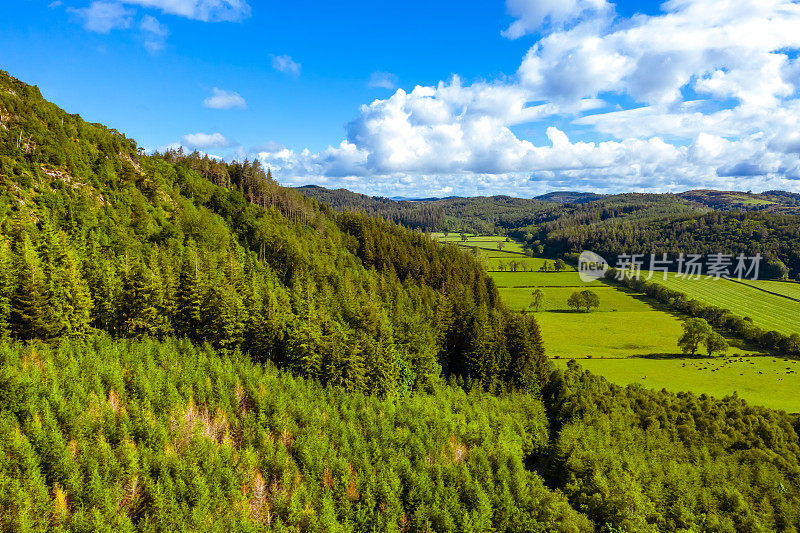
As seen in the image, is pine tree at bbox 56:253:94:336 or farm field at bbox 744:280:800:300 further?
farm field at bbox 744:280:800:300

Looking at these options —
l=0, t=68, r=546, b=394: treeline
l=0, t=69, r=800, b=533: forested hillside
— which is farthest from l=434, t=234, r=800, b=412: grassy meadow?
l=0, t=68, r=546, b=394: treeline

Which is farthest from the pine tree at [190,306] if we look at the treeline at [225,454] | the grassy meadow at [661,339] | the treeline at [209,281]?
the grassy meadow at [661,339]

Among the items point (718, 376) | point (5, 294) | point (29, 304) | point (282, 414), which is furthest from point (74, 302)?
point (718, 376)

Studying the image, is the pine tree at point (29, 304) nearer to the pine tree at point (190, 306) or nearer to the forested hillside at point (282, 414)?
the forested hillside at point (282, 414)

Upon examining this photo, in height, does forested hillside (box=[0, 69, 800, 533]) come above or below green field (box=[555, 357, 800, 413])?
above

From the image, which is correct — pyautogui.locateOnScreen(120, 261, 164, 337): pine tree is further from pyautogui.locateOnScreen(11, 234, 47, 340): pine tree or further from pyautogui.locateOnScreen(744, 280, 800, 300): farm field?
pyautogui.locateOnScreen(744, 280, 800, 300): farm field

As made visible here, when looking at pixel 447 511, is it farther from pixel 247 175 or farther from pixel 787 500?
pixel 247 175
